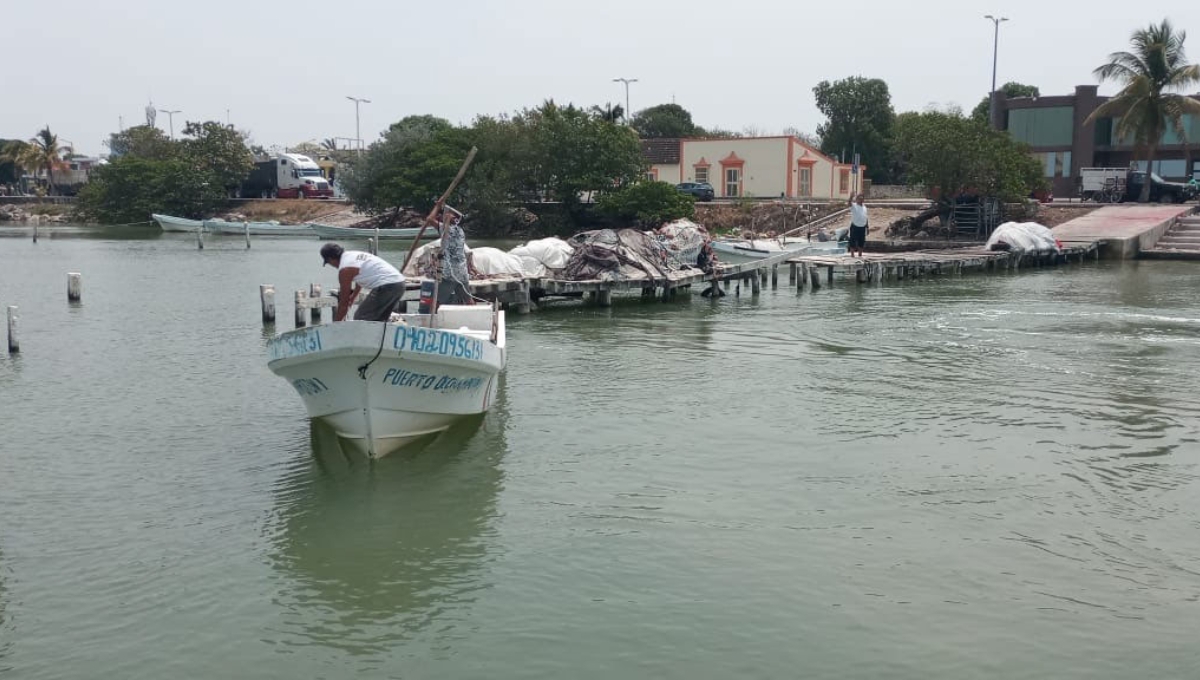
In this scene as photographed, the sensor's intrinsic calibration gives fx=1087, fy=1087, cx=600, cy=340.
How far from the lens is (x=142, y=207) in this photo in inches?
3179

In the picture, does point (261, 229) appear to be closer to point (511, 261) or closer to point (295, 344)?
point (511, 261)

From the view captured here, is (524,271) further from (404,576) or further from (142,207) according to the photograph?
(142,207)

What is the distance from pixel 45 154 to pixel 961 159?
8794 cm

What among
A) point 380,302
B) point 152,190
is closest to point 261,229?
point 152,190

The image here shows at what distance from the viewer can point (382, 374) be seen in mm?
11461

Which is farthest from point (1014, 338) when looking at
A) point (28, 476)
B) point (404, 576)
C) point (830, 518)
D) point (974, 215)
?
point (974, 215)

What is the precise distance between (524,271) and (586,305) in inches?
A: 92.1

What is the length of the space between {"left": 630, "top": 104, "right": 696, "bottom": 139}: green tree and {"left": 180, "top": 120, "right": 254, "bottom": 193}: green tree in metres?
35.0

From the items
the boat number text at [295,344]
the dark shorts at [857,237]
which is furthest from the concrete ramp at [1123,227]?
the boat number text at [295,344]

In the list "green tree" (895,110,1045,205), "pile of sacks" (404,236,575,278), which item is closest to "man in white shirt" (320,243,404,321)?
"pile of sacks" (404,236,575,278)

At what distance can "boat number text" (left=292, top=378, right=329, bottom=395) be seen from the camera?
11.7 m

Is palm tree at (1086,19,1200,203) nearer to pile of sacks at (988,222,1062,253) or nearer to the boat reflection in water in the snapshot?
pile of sacks at (988,222,1062,253)

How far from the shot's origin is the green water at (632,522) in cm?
775

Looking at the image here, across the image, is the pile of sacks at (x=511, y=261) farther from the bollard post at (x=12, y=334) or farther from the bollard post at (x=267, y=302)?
the bollard post at (x=12, y=334)
